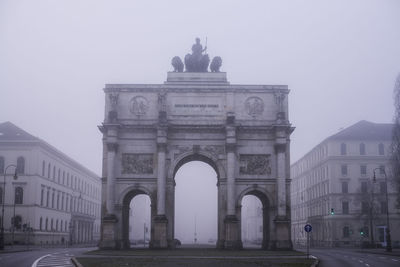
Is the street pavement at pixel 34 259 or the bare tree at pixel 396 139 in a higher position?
the bare tree at pixel 396 139

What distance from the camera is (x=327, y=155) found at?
83.9 m

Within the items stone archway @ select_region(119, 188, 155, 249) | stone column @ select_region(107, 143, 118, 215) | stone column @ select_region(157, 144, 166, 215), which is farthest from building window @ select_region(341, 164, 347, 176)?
stone column @ select_region(107, 143, 118, 215)

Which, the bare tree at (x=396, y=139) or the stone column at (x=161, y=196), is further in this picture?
the bare tree at (x=396, y=139)

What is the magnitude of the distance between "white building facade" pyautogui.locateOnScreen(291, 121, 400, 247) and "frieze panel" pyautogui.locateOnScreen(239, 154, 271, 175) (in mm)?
27033

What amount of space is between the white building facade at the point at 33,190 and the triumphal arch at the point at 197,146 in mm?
16287

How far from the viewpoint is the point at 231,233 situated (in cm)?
4750

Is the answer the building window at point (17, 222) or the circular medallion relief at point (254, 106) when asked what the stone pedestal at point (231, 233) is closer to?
the circular medallion relief at point (254, 106)

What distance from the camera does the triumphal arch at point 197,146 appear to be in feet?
160

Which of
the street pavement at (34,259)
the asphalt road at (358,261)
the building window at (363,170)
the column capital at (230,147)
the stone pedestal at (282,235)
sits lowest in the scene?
the asphalt road at (358,261)

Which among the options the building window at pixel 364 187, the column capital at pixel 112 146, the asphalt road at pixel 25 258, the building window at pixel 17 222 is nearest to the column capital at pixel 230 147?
the column capital at pixel 112 146

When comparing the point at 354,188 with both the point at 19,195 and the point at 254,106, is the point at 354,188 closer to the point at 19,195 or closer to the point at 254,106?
the point at 254,106

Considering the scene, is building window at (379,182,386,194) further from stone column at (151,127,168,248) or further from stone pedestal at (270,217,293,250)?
stone column at (151,127,168,248)

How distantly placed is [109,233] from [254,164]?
13.8 metres

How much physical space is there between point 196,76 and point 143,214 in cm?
8035
